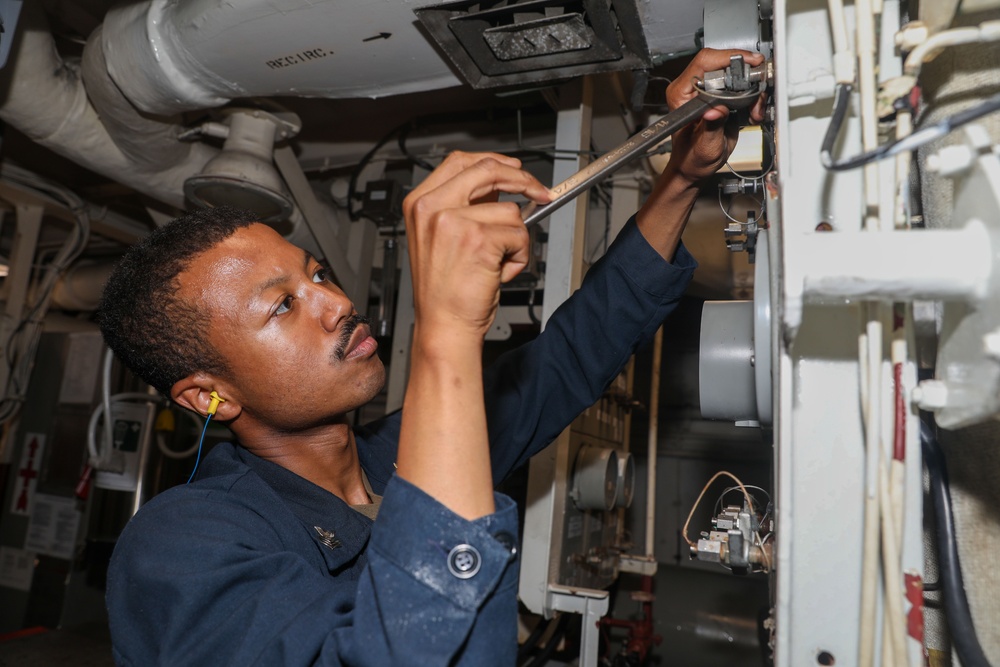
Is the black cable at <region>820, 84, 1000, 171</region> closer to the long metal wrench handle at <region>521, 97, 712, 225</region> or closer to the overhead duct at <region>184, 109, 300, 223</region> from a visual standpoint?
the long metal wrench handle at <region>521, 97, 712, 225</region>

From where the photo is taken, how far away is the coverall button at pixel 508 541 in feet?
1.94

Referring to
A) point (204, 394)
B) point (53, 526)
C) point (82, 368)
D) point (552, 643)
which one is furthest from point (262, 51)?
point (53, 526)

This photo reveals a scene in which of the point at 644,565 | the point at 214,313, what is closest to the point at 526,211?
the point at 214,313

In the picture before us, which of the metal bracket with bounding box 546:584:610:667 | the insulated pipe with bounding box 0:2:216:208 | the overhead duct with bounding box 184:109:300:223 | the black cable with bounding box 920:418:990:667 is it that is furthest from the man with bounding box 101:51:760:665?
the insulated pipe with bounding box 0:2:216:208

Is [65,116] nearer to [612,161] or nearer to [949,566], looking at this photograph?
[612,161]

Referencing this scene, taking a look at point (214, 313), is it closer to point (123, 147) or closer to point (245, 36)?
point (245, 36)

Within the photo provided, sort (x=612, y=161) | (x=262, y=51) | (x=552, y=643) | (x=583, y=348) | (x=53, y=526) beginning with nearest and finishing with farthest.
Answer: (x=612, y=161) → (x=583, y=348) → (x=262, y=51) → (x=552, y=643) → (x=53, y=526)

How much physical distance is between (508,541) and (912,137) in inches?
18.5

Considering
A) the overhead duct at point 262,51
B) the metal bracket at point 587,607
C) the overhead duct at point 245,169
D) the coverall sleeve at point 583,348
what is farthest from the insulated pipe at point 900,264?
the overhead duct at point 245,169

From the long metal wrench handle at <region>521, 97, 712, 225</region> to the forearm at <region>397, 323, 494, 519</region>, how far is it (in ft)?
0.60

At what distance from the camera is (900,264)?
1.54 feet

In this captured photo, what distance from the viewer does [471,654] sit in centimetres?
57

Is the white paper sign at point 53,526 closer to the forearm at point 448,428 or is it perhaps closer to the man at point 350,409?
the man at point 350,409

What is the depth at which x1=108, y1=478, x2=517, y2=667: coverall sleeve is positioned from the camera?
559 millimetres
